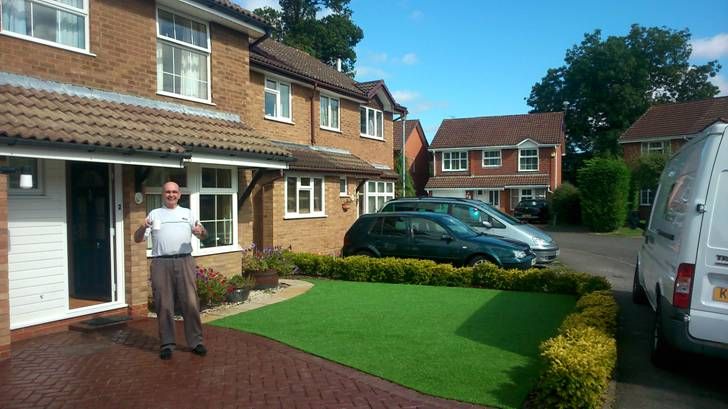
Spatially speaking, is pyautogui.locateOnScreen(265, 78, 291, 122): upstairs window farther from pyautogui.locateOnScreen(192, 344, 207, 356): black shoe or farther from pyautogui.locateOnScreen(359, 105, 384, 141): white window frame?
pyautogui.locateOnScreen(192, 344, 207, 356): black shoe

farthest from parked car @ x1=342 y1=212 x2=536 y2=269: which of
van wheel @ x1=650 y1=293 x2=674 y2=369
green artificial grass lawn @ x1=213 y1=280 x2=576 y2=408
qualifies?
van wheel @ x1=650 y1=293 x2=674 y2=369

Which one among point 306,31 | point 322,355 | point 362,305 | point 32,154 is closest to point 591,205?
point 362,305

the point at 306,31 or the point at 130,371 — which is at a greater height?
the point at 306,31

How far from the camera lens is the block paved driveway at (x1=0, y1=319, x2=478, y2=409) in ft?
16.1

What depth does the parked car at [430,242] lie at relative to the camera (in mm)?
11977

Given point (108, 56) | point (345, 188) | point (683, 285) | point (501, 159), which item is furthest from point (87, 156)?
point (501, 159)

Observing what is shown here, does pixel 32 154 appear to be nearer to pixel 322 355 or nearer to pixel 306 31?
pixel 322 355

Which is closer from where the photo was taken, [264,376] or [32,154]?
[264,376]

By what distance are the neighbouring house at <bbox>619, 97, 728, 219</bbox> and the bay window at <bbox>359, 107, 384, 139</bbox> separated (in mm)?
22845

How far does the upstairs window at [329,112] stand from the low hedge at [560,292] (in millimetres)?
6076

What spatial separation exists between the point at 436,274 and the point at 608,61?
52805mm

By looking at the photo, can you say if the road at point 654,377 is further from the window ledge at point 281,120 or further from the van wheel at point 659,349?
the window ledge at point 281,120

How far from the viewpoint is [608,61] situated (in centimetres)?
5584

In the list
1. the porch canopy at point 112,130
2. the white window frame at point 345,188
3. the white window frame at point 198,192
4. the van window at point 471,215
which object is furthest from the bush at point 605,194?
the white window frame at point 198,192
